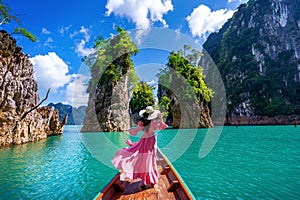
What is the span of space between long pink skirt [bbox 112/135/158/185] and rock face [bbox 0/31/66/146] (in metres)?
14.3

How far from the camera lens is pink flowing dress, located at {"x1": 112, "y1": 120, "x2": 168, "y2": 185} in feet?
13.1

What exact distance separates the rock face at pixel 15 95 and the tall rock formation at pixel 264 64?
2195 inches

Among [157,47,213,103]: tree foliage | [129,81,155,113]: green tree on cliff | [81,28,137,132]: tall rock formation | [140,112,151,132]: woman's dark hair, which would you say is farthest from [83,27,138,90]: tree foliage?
[140,112,151,132]: woman's dark hair

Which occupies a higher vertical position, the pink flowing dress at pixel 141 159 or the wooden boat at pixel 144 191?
the pink flowing dress at pixel 141 159

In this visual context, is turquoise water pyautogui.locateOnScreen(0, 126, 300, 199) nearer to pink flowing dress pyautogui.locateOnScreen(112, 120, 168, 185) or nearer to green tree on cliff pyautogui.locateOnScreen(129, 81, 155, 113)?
pink flowing dress pyautogui.locateOnScreen(112, 120, 168, 185)

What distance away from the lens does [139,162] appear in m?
4.06

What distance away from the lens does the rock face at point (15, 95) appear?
14.8m

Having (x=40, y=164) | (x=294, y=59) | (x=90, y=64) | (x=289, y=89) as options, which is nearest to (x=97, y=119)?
(x=90, y=64)

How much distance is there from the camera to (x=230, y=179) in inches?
259

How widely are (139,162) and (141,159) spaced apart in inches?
2.9

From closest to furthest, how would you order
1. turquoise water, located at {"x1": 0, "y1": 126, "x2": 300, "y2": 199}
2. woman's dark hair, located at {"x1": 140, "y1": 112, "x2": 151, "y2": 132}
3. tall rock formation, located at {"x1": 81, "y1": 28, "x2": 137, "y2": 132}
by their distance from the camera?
woman's dark hair, located at {"x1": 140, "y1": 112, "x2": 151, "y2": 132} → turquoise water, located at {"x1": 0, "y1": 126, "x2": 300, "y2": 199} → tall rock formation, located at {"x1": 81, "y1": 28, "x2": 137, "y2": 132}

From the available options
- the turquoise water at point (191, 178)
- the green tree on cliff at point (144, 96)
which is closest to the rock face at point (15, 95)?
the turquoise water at point (191, 178)

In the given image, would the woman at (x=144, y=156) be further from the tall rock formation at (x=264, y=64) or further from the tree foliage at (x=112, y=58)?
the tall rock formation at (x=264, y=64)

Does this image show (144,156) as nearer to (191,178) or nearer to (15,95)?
(191,178)
